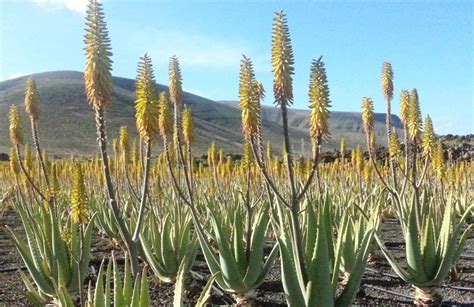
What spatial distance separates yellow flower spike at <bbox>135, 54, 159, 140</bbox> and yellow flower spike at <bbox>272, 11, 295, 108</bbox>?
1.00 meters

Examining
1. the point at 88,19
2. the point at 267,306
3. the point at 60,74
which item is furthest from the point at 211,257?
the point at 60,74

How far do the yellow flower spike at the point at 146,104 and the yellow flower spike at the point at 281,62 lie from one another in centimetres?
100

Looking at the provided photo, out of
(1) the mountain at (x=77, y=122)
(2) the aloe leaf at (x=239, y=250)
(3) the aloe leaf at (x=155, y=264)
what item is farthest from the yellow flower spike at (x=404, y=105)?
(1) the mountain at (x=77, y=122)

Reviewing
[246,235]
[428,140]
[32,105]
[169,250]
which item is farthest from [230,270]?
[428,140]

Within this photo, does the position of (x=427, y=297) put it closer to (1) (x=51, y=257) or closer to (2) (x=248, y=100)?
(2) (x=248, y=100)

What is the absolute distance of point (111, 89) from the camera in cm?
319

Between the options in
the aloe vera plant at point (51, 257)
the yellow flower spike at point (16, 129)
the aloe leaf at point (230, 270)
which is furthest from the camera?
the yellow flower spike at point (16, 129)

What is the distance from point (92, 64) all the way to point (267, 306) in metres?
3.00

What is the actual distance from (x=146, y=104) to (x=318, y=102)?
3.90 feet

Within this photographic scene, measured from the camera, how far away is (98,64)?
10.4 ft

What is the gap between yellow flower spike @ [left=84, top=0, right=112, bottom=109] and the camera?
3098 mm

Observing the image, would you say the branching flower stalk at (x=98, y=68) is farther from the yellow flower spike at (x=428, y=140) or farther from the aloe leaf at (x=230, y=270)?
the yellow flower spike at (x=428, y=140)

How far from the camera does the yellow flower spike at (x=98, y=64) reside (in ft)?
10.2

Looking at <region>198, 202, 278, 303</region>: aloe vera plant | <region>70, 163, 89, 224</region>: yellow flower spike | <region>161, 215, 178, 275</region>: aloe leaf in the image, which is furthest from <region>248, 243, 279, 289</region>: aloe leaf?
<region>70, 163, 89, 224</region>: yellow flower spike
